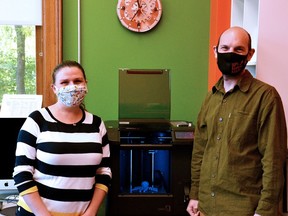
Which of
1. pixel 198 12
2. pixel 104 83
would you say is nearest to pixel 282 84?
pixel 198 12

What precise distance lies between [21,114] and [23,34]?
0.62 meters

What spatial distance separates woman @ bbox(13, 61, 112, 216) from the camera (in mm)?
1383

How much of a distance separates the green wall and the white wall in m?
0.89

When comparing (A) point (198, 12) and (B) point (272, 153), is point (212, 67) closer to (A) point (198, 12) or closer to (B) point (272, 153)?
(A) point (198, 12)

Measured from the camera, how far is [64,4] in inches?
96.4

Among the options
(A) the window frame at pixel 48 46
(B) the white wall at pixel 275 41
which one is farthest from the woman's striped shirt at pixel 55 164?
(A) the window frame at pixel 48 46

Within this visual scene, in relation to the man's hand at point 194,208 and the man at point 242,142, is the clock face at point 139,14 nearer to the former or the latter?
the man at point 242,142

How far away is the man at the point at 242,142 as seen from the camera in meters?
1.33

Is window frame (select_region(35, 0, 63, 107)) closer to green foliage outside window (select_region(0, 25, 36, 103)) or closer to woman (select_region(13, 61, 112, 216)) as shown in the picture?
green foliage outside window (select_region(0, 25, 36, 103))

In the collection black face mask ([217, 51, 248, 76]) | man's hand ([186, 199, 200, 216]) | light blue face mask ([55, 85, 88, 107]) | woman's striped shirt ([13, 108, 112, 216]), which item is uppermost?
black face mask ([217, 51, 248, 76])

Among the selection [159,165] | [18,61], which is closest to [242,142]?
[159,165]

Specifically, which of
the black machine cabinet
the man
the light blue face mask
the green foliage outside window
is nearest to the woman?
the light blue face mask

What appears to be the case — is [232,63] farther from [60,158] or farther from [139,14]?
[139,14]

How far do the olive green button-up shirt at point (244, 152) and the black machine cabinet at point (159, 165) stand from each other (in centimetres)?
30
